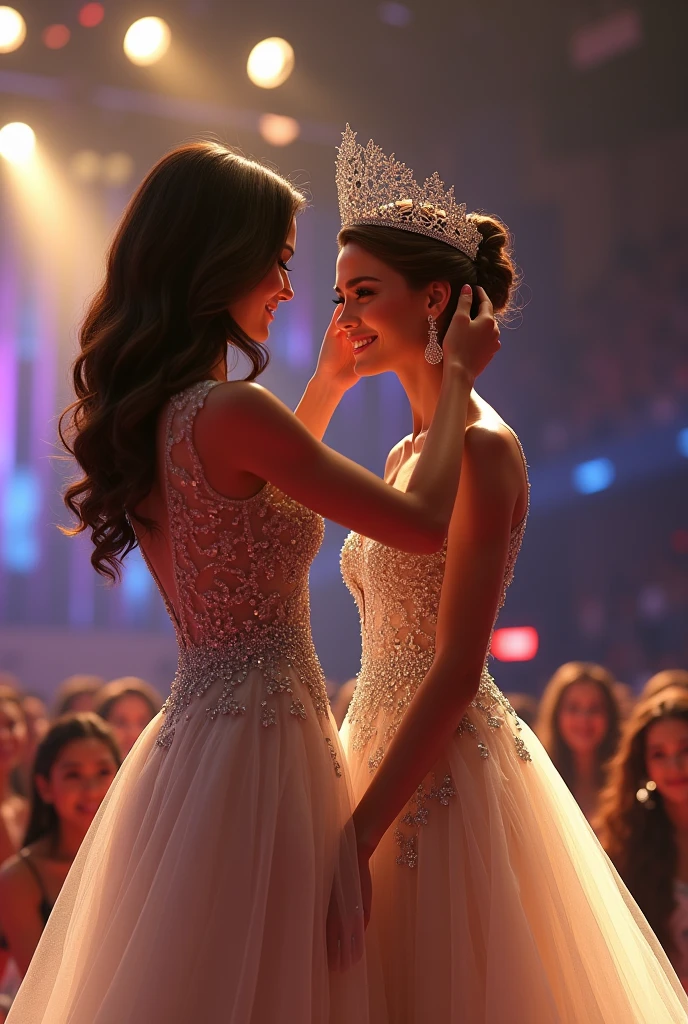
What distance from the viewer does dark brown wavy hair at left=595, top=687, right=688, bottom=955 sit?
10.9 ft

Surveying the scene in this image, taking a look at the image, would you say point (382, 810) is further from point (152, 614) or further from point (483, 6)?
point (152, 614)

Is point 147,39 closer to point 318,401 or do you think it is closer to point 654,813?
point 318,401

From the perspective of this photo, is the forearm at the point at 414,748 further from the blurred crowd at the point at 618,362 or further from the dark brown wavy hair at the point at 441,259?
the blurred crowd at the point at 618,362

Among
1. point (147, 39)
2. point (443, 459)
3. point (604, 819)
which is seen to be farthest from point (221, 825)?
point (147, 39)

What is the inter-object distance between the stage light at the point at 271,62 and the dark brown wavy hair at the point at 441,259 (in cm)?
484

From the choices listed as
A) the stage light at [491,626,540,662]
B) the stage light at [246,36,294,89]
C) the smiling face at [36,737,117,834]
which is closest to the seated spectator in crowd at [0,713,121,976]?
the smiling face at [36,737,117,834]

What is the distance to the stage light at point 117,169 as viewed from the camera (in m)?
7.05

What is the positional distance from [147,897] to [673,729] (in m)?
2.54

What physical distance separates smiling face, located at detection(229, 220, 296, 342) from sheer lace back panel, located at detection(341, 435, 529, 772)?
0.47 meters

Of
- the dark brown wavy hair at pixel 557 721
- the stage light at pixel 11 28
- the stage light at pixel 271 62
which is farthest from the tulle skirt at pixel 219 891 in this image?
the stage light at pixel 271 62

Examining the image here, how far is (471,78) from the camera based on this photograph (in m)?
7.21

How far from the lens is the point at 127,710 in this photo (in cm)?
470

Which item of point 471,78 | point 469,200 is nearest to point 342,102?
point 471,78

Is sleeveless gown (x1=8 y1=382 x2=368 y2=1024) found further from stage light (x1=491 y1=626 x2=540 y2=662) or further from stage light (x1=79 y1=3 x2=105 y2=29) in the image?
stage light (x1=491 y1=626 x2=540 y2=662)
